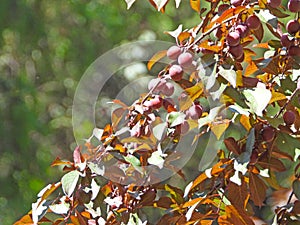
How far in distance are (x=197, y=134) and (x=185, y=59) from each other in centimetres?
12

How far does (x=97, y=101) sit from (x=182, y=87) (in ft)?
4.84

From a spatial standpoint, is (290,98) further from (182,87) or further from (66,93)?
(66,93)

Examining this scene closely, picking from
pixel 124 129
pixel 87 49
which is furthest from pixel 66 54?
pixel 124 129

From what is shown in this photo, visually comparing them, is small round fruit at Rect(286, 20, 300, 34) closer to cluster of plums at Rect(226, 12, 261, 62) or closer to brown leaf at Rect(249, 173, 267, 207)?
cluster of plums at Rect(226, 12, 261, 62)

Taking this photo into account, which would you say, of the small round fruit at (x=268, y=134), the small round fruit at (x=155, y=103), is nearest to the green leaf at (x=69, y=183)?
the small round fruit at (x=155, y=103)

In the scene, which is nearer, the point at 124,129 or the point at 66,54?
the point at 124,129

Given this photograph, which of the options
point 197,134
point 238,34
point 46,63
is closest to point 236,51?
point 238,34

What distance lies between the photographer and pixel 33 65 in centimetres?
237

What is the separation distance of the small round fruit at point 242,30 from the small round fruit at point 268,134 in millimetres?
114

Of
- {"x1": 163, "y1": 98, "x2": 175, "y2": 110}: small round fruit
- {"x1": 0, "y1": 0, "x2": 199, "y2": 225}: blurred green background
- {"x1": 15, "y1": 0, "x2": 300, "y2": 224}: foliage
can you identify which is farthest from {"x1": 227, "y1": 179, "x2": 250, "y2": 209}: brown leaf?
{"x1": 0, "y1": 0, "x2": 199, "y2": 225}: blurred green background

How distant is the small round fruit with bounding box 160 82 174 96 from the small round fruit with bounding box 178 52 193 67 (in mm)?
34

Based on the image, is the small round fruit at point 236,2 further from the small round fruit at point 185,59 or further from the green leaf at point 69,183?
the green leaf at point 69,183

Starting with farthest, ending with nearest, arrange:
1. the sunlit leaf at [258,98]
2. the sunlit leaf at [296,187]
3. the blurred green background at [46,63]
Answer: the blurred green background at [46,63], the sunlit leaf at [296,187], the sunlit leaf at [258,98]

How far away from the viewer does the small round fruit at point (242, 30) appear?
73 centimetres
